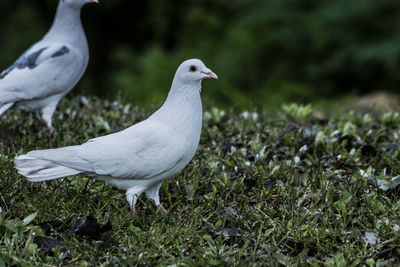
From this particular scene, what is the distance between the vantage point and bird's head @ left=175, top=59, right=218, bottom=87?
347cm

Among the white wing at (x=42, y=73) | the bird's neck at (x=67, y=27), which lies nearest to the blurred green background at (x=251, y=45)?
the bird's neck at (x=67, y=27)

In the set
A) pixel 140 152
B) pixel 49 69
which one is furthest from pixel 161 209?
pixel 49 69

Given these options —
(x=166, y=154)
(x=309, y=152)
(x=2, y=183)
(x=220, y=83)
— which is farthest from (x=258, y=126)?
(x=220, y=83)

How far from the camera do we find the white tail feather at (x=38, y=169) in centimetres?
327

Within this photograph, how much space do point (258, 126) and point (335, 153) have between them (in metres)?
0.86

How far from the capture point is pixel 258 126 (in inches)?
203

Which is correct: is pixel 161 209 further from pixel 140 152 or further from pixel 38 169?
pixel 38 169

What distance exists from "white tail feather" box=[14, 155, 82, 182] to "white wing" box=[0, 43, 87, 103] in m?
1.73

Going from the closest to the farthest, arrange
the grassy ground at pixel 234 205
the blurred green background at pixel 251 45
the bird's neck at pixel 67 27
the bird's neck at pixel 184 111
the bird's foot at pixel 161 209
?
1. the grassy ground at pixel 234 205
2. the bird's neck at pixel 184 111
3. the bird's foot at pixel 161 209
4. the bird's neck at pixel 67 27
5. the blurred green background at pixel 251 45

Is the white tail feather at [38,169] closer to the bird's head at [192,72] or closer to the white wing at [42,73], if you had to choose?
the bird's head at [192,72]

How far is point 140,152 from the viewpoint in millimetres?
3363

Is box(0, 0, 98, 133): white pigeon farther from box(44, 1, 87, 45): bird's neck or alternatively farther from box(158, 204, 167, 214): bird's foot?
box(158, 204, 167, 214): bird's foot

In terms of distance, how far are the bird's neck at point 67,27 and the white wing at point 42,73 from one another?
13 cm

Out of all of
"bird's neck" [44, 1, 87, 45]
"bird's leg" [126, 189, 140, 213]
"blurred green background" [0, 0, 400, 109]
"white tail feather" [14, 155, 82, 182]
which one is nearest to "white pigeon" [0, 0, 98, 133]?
"bird's neck" [44, 1, 87, 45]
